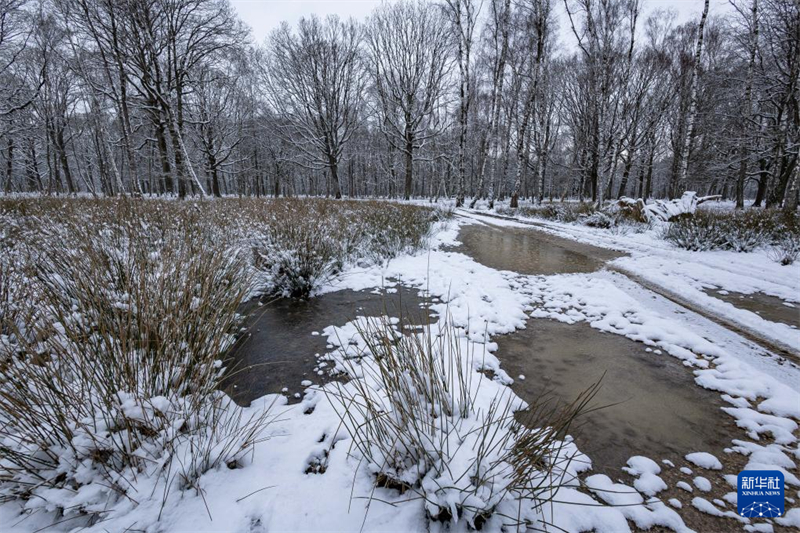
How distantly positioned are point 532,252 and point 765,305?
156 inches

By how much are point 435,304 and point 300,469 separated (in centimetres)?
292

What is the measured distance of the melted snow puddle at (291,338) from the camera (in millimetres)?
2650

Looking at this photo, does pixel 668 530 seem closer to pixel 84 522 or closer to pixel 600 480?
pixel 600 480

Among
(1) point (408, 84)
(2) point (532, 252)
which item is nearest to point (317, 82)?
(1) point (408, 84)

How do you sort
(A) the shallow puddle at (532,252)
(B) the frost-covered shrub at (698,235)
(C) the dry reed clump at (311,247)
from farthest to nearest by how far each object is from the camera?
1. (B) the frost-covered shrub at (698,235)
2. (A) the shallow puddle at (532,252)
3. (C) the dry reed clump at (311,247)

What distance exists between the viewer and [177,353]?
73.9 inches

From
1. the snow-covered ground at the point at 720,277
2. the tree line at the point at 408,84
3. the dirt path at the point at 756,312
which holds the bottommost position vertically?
the dirt path at the point at 756,312

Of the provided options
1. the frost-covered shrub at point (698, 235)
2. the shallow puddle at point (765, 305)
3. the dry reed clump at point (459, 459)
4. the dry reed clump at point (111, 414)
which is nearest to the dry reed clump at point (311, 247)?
the dry reed clump at point (111, 414)

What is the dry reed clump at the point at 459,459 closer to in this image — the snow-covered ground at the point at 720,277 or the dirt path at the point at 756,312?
the dirt path at the point at 756,312

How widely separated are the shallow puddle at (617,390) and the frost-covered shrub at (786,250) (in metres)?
5.51

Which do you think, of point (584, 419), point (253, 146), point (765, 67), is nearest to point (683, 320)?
point (584, 419)

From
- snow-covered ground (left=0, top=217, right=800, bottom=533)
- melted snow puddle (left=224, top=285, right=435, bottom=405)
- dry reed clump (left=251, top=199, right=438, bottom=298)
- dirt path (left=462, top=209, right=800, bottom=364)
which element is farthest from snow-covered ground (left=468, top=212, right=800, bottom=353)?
dry reed clump (left=251, top=199, right=438, bottom=298)

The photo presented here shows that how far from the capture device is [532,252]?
7.54 m

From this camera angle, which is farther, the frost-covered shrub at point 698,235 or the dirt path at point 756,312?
the frost-covered shrub at point 698,235
